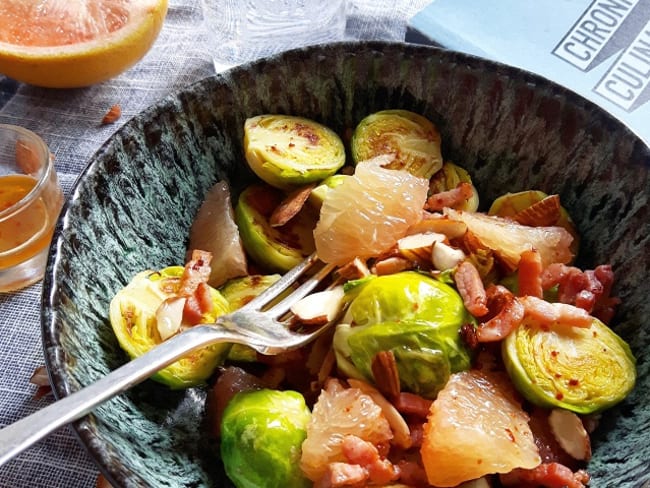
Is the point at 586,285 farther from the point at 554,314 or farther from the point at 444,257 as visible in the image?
the point at 444,257

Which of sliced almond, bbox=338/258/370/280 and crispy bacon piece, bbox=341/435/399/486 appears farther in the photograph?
sliced almond, bbox=338/258/370/280

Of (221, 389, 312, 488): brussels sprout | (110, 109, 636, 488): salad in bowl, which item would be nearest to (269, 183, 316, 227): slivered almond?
(110, 109, 636, 488): salad in bowl

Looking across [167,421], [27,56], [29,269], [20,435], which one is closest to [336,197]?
[167,421]

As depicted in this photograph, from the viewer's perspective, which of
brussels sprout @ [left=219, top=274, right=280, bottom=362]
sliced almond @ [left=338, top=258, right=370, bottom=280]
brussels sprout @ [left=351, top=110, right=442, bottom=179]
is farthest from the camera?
brussels sprout @ [left=351, top=110, right=442, bottom=179]

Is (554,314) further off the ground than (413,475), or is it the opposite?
(554,314)

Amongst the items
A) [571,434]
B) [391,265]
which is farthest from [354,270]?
[571,434]

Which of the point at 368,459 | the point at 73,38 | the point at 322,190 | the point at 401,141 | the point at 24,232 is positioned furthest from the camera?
the point at 73,38

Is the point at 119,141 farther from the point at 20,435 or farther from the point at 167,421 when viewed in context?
the point at 20,435

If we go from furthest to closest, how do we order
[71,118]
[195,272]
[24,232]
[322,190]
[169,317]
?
[71,118]
[24,232]
[322,190]
[195,272]
[169,317]

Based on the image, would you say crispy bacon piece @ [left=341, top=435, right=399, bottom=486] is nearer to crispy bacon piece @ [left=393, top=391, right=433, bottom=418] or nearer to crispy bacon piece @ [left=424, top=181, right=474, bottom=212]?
crispy bacon piece @ [left=393, top=391, right=433, bottom=418]
